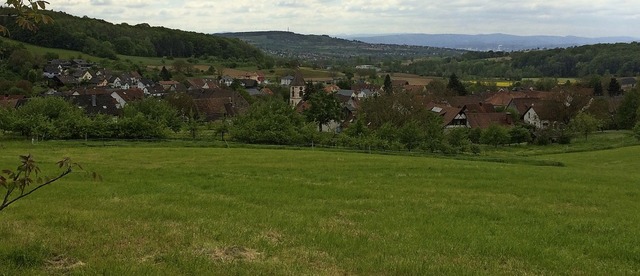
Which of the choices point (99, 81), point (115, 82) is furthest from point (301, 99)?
point (99, 81)

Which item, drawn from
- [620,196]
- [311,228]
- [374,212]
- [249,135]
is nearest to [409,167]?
[620,196]

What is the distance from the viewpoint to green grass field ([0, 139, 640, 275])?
8.27 m

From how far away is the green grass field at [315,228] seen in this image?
27.1 ft

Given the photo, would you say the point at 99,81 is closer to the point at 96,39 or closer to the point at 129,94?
the point at 129,94

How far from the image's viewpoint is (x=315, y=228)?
1074cm

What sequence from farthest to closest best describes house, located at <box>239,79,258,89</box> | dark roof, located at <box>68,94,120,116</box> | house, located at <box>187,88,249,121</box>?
house, located at <box>239,79,258,89</box>
house, located at <box>187,88,249,121</box>
dark roof, located at <box>68,94,120,116</box>

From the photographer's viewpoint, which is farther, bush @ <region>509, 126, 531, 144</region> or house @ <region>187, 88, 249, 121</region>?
house @ <region>187, 88, 249, 121</region>

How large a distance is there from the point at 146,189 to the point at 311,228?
7264mm

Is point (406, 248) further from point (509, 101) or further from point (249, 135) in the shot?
point (509, 101)

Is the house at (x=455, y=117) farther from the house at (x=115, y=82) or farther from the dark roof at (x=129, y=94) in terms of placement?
the house at (x=115, y=82)

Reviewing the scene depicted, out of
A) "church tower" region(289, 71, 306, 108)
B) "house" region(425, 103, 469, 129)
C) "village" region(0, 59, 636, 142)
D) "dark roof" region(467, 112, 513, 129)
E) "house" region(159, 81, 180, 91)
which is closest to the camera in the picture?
"dark roof" region(467, 112, 513, 129)

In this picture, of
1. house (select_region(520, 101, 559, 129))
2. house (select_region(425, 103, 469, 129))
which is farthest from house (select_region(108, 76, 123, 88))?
house (select_region(520, 101, 559, 129))

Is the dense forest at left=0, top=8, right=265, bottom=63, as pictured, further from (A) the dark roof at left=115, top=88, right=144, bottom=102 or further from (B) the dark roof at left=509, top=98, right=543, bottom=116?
(B) the dark roof at left=509, top=98, right=543, bottom=116

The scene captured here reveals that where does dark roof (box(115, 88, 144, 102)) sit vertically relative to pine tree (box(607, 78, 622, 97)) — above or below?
below
